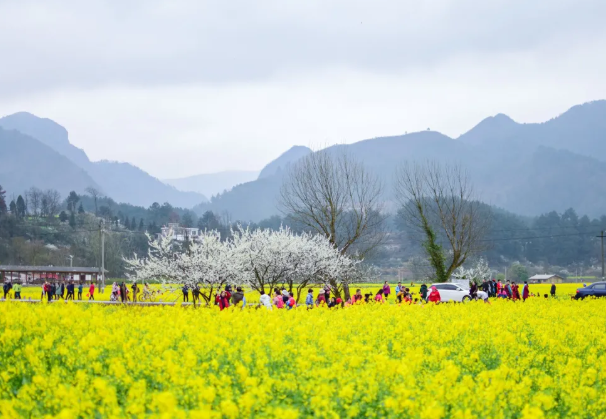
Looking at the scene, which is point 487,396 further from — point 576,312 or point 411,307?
point 576,312

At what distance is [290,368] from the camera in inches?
418

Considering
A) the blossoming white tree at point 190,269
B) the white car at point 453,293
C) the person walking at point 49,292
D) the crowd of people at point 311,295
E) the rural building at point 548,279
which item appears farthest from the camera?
the rural building at point 548,279

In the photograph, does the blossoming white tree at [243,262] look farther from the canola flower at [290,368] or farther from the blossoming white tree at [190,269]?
the canola flower at [290,368]

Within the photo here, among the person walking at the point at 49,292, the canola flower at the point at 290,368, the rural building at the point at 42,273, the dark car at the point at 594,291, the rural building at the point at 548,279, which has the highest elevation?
the rural building at the point at 42,273

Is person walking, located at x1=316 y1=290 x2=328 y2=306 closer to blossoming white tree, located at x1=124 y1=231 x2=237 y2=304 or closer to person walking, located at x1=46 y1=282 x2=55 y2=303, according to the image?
blossoming white tree, located at x1=124 y1=231 x2=237 y2=304

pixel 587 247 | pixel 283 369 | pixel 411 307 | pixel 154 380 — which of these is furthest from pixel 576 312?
pixel 587 247

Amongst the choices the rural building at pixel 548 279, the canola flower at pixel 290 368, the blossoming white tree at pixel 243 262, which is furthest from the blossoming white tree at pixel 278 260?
the rural building at pixel 548 279

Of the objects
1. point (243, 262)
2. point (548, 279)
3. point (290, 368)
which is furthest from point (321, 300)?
point (548, 279)

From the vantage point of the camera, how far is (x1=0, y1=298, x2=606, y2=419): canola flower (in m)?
7.61

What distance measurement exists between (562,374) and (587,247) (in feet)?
501

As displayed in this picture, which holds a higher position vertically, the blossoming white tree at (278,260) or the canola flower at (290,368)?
the blossoming white tree at (278,260)

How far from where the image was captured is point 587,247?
150875 millimetres

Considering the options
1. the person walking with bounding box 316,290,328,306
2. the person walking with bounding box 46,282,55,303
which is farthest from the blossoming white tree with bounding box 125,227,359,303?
the person walking with bounding box 46,282,55,303

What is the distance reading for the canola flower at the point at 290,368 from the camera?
761cm
